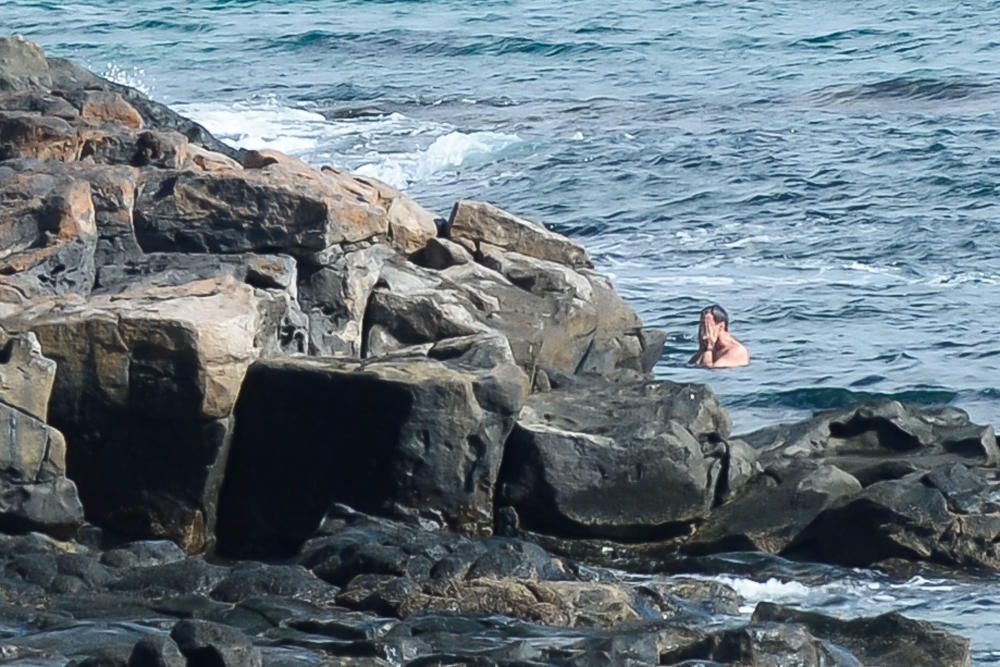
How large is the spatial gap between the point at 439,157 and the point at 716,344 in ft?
35.8

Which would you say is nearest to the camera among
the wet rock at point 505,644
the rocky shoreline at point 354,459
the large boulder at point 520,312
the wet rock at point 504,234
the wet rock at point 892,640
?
the wet rock at point 505,644

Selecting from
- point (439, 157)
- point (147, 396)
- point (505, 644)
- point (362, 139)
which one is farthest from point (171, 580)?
point (362, 139)

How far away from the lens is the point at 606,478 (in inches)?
460

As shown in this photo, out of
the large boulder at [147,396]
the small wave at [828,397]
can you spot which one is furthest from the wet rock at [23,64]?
the small wave at [828,397]

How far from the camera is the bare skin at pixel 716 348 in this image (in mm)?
17156

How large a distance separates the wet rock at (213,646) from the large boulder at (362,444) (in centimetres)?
317

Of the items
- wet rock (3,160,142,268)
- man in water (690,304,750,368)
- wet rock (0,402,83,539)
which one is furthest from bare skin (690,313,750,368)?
wet rock (0,402,83,539)

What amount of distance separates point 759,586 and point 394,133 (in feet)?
63.0

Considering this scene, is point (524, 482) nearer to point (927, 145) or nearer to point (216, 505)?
point (216, 505)

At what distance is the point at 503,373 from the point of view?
38.3ft

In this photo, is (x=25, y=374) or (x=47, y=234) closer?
(x=25, y=374)

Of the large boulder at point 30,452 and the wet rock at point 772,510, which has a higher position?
the large boulder at point 30,452

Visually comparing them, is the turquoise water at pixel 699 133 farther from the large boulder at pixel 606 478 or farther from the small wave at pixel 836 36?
the large boulder at pixel 606 478

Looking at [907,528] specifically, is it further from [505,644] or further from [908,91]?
[908,91]
